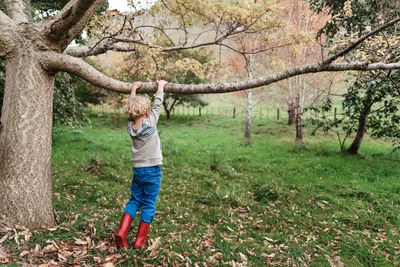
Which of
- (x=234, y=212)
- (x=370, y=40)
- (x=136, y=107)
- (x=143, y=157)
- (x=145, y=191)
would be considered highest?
(x=370, y=40)

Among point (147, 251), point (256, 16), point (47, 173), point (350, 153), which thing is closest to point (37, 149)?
point (47, 173)

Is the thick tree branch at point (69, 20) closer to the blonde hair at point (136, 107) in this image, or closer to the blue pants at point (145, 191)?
the blonde hair at point (136, 107)

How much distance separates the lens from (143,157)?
3115 mm

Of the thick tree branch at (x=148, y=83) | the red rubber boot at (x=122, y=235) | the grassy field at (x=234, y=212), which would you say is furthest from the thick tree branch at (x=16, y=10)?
the red rubber boot at (x=122, y=235)

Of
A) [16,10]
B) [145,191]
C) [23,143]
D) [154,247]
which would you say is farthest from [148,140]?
[16,10]

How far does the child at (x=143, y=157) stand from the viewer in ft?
9.93

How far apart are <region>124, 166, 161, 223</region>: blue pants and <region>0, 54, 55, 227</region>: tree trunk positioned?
1270 mm

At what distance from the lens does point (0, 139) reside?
10.4 ft

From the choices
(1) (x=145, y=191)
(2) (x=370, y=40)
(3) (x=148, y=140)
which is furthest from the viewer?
(2) (x=370, y=40)

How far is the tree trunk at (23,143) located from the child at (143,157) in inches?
48.4

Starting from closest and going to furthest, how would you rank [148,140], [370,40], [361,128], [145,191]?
[148,140] → [145,191] → [370,40] → [361,128]

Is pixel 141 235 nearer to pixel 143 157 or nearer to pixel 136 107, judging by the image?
pixel 143 157

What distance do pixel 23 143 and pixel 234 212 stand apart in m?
3.72

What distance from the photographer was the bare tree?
3074mm
